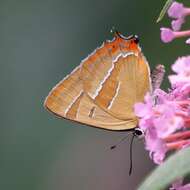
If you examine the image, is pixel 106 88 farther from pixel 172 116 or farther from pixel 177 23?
pixel 172 116

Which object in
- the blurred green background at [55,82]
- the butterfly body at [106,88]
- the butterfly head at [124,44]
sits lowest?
the butterfly body at [106,88]

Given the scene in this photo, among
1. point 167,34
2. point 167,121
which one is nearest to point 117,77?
point 167,34

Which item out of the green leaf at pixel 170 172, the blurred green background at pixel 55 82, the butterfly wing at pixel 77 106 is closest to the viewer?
the green leaf at pixel 170 172

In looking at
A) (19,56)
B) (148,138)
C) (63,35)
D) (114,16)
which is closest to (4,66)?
(19,56)

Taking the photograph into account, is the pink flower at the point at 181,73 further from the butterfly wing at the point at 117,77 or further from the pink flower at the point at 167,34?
the butterfly wing at the point at 117,77

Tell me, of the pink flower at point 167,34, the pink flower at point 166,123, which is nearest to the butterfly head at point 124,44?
the pink flower at point 167,34

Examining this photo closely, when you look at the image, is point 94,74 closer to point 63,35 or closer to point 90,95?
point 90,95

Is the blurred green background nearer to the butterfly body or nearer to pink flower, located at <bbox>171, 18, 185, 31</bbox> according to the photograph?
the butterfly body
